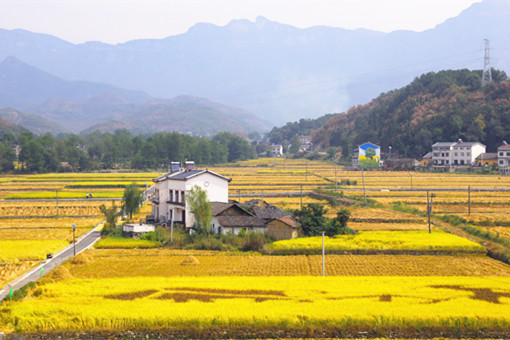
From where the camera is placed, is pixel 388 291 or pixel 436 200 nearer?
pixel 388 291

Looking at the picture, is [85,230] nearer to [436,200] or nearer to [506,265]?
[506,265]

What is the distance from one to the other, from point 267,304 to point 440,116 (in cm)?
8855

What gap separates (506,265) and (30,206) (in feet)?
119

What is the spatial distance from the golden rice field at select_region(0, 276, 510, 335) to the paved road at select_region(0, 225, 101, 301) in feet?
4.78

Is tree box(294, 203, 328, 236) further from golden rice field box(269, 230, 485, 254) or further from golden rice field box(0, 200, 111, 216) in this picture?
golden rice field box(0, 200, 111, 216)

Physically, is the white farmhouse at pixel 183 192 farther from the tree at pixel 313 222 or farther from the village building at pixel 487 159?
the village building at pixel 487 159

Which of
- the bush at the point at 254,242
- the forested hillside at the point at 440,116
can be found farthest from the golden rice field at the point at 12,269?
the forested hillside at the point at 440,116

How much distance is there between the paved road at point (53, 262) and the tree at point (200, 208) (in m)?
5.27

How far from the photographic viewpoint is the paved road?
19.2m

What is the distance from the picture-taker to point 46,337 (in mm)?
14773

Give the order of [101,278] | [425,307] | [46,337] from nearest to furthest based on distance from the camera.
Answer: [46,337] < [425,307] < [101,278]

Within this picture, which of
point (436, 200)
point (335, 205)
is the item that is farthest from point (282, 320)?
point (436, 200)

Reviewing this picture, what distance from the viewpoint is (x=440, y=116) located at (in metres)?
98.1

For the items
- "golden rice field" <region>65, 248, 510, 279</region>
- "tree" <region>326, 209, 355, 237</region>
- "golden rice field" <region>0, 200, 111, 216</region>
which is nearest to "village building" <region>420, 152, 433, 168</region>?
"golden rice field" <region>0, 200, 111, 216</region>
